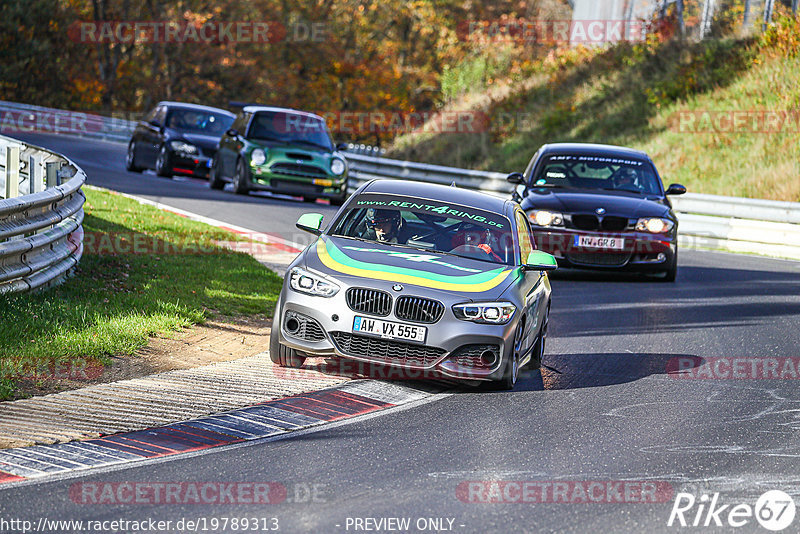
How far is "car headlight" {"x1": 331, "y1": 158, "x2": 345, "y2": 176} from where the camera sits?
23.9m

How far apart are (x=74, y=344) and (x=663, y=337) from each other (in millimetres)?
5858

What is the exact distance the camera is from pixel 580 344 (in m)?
11.3

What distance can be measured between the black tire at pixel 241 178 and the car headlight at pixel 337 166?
1685 millimetres

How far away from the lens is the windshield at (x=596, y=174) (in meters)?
16.3

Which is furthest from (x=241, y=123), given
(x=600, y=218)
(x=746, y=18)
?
(x=746, y=18)

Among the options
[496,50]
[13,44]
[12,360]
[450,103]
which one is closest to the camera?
[12,360]

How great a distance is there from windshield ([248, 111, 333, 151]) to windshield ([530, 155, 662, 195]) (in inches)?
342

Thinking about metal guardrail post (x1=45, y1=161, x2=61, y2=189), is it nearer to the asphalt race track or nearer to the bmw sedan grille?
the bmw sedan grille

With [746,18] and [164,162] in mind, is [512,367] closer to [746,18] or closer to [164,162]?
[164,162]

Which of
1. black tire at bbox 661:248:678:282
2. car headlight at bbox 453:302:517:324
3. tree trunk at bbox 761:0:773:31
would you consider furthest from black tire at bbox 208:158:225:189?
tree trunk at bbox 761:0:773:31

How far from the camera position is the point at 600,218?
49.8 ft

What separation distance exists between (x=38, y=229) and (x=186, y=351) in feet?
6.32

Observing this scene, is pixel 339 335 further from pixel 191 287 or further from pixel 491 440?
pixel 191 287

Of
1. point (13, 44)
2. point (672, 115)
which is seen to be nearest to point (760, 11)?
point (672, 115)
